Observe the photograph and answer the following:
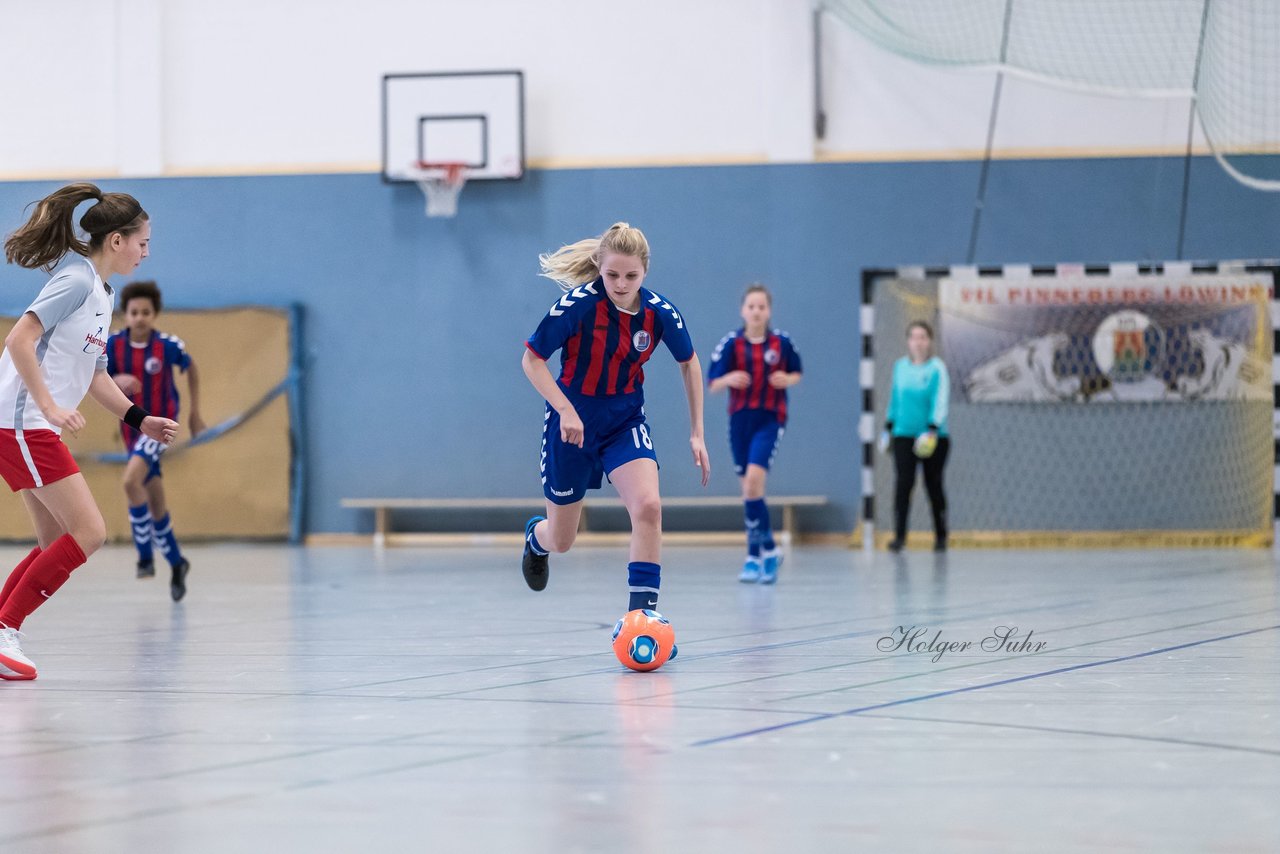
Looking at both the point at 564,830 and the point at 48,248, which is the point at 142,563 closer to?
the point at 48,248

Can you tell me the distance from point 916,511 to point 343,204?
606cm

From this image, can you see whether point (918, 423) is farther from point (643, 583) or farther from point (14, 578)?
point (14, 578)

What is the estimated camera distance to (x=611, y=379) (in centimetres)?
538

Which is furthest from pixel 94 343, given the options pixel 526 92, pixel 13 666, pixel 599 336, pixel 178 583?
pixel 526 92

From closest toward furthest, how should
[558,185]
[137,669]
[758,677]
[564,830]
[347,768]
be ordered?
[564,830] → [347,768] → [758,677] → [137,669] → [558,185]

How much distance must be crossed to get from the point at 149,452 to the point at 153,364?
639 millimetres

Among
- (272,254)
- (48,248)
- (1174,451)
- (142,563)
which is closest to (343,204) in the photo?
(272,254)

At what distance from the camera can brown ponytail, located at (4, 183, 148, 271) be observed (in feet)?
15.7

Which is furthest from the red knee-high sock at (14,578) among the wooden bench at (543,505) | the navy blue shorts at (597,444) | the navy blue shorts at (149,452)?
the wooden bench at (543,505)

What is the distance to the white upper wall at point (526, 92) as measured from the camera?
13.4 m

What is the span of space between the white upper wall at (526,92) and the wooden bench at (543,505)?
313 centimetres

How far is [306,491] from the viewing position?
1415 centimetres

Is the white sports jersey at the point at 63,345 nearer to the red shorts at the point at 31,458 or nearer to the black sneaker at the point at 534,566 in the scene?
the red shorts at the point at 31,458

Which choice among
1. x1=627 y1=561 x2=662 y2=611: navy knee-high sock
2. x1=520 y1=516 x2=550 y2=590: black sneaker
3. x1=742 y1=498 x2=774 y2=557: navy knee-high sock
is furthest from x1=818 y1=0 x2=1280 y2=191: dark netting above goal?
x1=627 y1=561 x2=662 y2=611: navy knee-high sock
